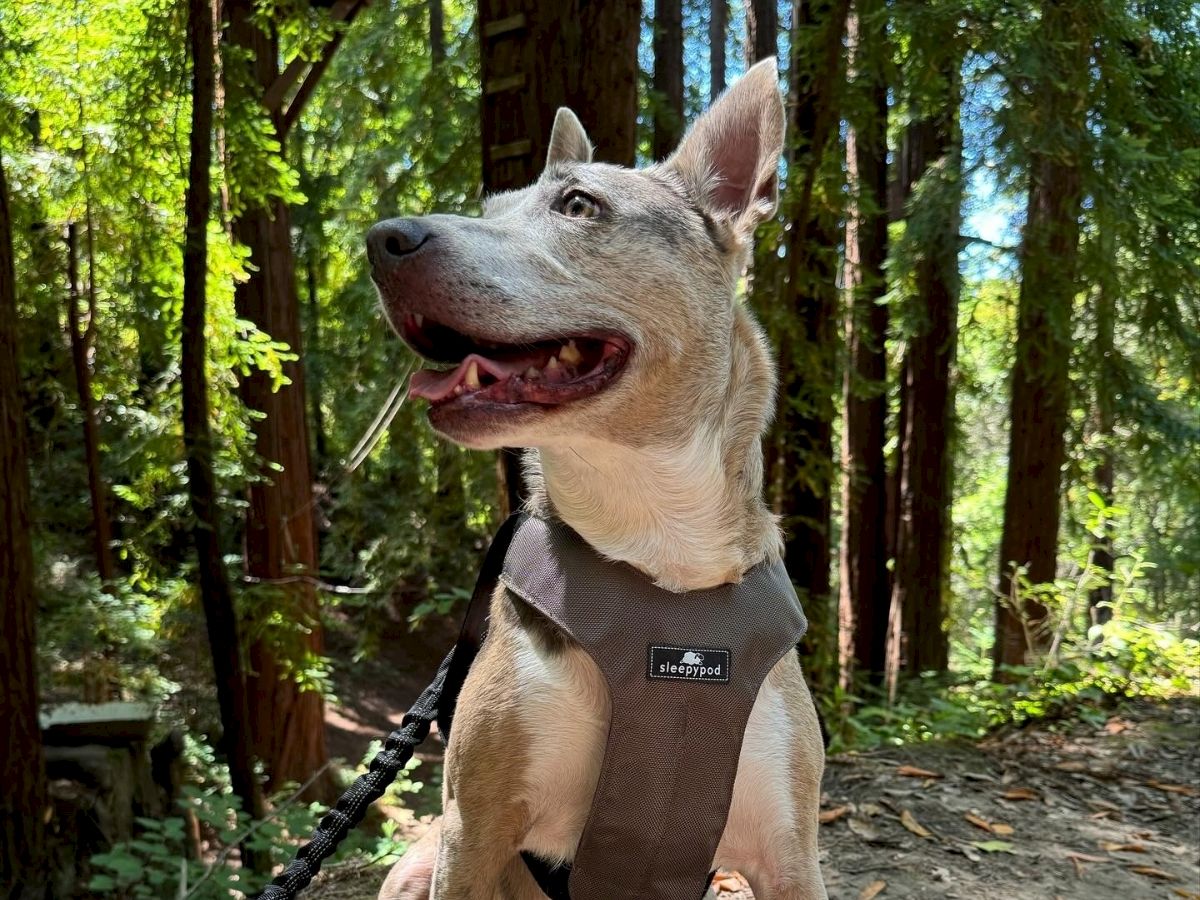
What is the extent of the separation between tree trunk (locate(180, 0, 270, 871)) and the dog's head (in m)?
2.43

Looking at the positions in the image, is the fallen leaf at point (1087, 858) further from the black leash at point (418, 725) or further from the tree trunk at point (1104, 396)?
the tree trunk at point (1104, 396)

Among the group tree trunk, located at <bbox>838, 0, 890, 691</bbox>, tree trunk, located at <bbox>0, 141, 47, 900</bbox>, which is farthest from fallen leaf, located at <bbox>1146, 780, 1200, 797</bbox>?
tree trunk, located at <bbox>0, 141, 47, 900</bbox>

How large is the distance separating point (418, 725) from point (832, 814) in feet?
8.18

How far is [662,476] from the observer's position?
2.48 m

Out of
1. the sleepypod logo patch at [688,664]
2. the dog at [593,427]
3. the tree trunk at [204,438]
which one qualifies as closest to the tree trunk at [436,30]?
the tree trunk at [204,438]

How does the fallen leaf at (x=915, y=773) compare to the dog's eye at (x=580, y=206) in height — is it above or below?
below

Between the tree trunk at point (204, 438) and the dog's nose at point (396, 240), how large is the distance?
9.25 ft

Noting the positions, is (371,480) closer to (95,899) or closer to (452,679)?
(95,899)

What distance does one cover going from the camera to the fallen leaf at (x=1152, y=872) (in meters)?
4.18

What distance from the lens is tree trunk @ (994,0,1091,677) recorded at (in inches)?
245

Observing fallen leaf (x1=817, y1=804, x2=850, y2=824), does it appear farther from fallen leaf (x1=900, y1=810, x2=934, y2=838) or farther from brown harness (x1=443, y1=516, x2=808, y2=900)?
brown harness (x1=443, y1=516, x2=808, y2=900)

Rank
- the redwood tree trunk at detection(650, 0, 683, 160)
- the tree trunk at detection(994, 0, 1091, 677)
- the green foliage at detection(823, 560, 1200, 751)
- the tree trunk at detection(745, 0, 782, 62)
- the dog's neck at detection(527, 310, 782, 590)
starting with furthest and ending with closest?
the redwood tree trunk at detection(650, 0, 683, 160)
the tree trunk at detection(745, 0, 782, 62)
the green foliage at detection(823, 560, 1200, 751)
the tree trunk at detection(994, 0, 1091, 677)
the dog's neck at detection(527, 310, 782, 590)

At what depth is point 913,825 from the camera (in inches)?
183

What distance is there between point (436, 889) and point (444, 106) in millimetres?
6280
